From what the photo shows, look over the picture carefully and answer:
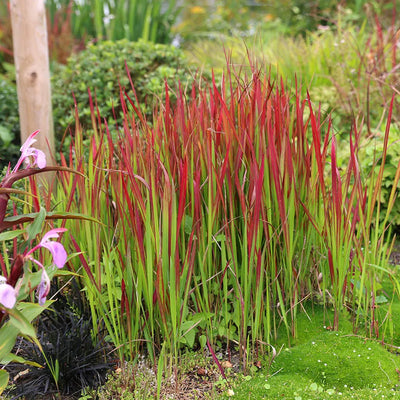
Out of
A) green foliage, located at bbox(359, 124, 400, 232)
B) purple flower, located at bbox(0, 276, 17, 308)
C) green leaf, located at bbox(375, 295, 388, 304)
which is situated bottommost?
green leaf, located at bbox(375, 295, 388, 304)

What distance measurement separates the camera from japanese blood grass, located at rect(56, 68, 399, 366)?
196cm

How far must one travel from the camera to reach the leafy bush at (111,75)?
407 cm

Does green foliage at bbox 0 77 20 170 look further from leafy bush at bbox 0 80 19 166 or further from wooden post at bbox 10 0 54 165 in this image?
wooden post at bbox 10 0 54 165

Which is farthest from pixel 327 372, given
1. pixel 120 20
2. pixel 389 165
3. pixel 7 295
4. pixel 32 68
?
pixel 120 20

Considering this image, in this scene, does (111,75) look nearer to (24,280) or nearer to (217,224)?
(217,224)

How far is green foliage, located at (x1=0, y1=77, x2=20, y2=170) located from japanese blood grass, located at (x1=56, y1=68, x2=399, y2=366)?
1.85 m

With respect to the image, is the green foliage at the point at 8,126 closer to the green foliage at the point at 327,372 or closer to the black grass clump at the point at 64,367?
the black grass clump at the point at 64,367

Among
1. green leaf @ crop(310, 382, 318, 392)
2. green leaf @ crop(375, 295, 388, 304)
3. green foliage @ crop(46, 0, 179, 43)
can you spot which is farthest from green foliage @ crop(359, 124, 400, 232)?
green foliage @ crop(46, 0, 179, 43)

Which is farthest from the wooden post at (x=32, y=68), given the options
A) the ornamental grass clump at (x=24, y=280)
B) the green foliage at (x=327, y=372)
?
the green foliage at (x=327, y=372)

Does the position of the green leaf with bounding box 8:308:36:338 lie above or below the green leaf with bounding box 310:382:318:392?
above

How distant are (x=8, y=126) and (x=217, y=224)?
2782mm

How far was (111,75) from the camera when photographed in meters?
4.19

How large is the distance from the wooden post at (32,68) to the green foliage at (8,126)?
47 centimetres

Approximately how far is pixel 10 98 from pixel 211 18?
27.4 ft
